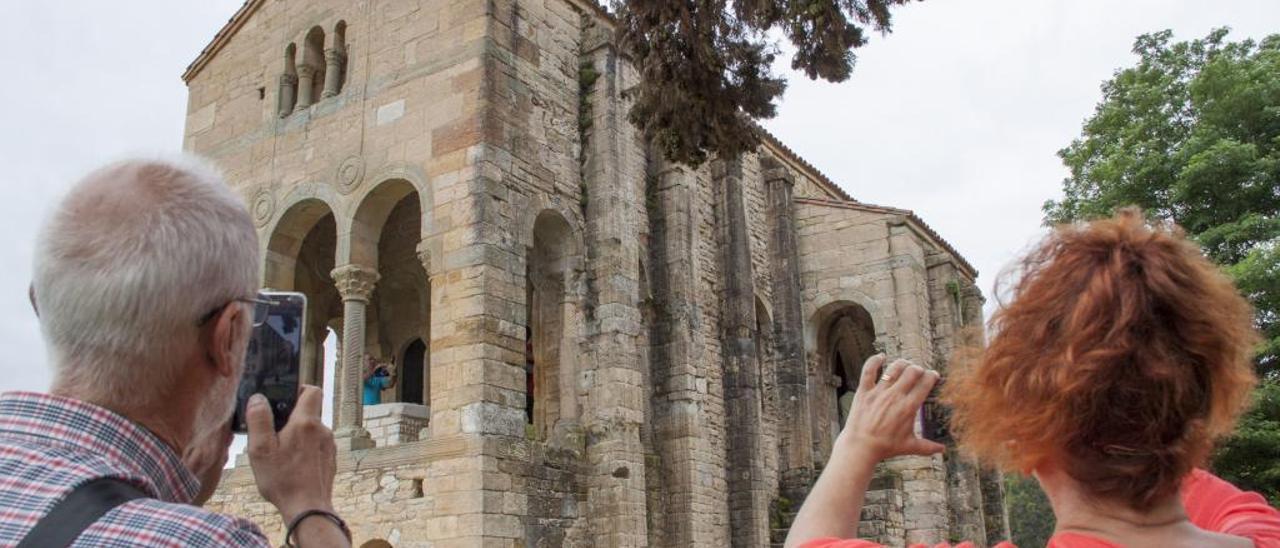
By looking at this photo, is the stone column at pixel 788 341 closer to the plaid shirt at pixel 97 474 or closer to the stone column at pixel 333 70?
the stone column at pixel 333 70

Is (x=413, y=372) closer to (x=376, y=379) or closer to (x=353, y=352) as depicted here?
(x=376, y=379)

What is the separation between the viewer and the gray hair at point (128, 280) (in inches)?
54.7

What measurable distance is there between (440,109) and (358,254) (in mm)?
2253

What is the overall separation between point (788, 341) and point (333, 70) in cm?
909

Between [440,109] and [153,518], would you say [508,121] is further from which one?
[153,518]

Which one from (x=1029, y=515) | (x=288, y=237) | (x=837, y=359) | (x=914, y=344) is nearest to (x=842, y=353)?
(x=837, y=359)

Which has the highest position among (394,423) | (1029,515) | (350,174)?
(350,174)

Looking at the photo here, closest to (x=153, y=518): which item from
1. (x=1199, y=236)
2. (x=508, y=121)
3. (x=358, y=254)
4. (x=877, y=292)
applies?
(x=508, y=121)

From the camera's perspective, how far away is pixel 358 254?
13344 millimetres

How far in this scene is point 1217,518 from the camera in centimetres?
181

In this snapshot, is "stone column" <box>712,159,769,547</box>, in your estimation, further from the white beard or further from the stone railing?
the white beard

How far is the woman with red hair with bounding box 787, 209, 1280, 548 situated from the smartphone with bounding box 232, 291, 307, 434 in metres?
0.90

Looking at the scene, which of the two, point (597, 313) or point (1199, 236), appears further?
point (1199, 236)

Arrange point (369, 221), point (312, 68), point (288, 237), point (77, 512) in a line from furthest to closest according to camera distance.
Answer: point (312, 68), point (288, 237), point (369, 221), point (77, 512)
